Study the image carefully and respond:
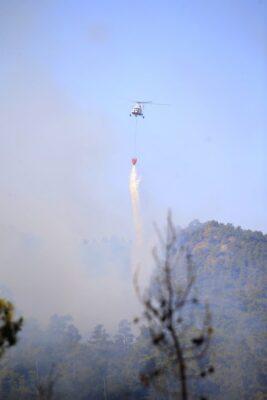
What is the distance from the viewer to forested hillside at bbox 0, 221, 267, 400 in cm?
6525

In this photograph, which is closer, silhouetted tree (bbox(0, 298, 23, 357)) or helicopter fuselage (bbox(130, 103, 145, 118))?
silhouetted tree (bbox(0, 298, 23, 357))

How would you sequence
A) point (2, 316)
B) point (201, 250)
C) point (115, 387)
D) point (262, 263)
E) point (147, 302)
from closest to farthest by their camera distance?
point (147, 302), point (2, 316), point (115, 387), point (262, 263), point (201, 250)

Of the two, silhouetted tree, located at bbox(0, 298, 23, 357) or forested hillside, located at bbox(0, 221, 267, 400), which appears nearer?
silhouetted tree, located at bbox(0, 298, 23, 357)

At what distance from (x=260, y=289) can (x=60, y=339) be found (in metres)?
41.6

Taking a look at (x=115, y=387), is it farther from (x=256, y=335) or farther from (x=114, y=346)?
(x=256, y=335)

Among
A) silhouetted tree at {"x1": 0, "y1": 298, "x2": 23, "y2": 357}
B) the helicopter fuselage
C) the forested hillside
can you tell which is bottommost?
silhouetted tree at {"x1": 0, "y1": 298, "x2": 23, "y2": 357}

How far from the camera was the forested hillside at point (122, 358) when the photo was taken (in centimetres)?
6525

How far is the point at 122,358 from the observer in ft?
252

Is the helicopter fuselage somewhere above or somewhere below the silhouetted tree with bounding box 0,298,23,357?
above

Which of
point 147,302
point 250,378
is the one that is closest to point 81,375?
point 250,378

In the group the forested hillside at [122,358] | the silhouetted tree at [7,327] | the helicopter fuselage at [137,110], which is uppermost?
the helicopter fuselage at [137,110]

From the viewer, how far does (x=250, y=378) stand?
6488cm

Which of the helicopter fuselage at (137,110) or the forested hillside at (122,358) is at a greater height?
the helicopter fuselage at (137,110)

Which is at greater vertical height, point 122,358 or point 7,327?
point 122,358
